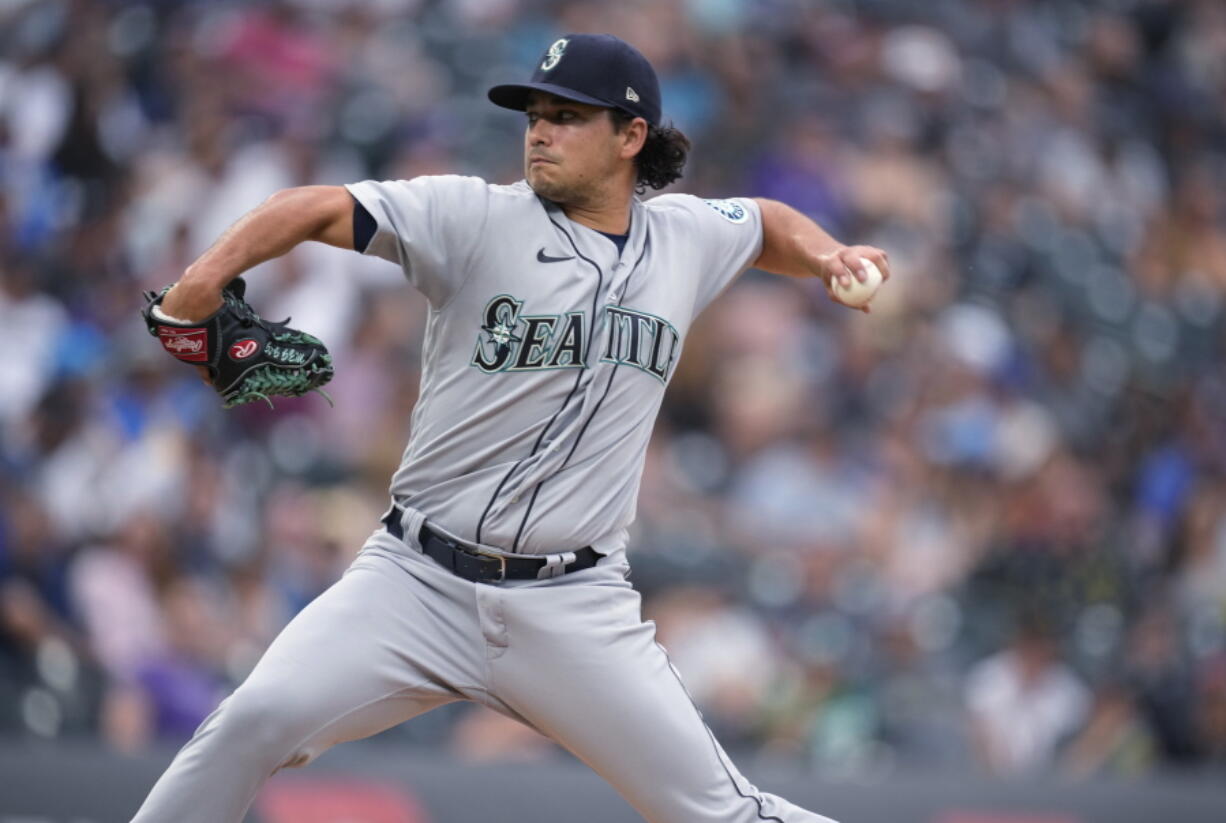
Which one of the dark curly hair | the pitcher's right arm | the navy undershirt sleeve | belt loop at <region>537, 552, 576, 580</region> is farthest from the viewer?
the dark curly hair

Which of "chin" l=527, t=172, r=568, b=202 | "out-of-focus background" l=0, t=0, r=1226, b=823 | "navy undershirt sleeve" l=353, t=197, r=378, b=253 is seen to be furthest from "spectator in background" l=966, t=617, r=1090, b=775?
"navy undershirt sleeve" l=353, t=197, r=378, b=253

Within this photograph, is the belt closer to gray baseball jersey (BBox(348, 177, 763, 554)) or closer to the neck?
gray baseball jersey (BBox(348, 177, 763, 554))

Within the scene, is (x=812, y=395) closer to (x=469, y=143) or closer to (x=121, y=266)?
(x=469, y=143)

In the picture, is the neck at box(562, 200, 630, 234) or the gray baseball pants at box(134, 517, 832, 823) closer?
the gray baseball pants at box(134, 517, 832, 823)

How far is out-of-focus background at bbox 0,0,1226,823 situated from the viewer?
21.5 feet

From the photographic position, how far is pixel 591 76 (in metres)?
3.71

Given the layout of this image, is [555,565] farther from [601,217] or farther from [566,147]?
[566,147]

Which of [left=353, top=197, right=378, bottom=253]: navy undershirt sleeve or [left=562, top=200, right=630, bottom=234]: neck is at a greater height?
[left=353, top=197, right=378, bottom=253]: navy undershirt sleeve

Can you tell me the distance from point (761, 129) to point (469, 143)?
5.77ft

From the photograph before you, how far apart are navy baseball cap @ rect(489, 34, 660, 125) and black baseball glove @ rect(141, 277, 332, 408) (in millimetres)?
763

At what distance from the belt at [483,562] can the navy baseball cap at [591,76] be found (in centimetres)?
102

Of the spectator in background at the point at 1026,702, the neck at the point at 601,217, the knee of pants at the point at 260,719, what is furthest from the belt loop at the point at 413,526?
the spectator in background at the point at 1026,702

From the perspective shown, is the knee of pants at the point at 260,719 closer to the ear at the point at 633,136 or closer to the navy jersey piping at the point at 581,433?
Answer: the navy jersey piping at the point at 581,433

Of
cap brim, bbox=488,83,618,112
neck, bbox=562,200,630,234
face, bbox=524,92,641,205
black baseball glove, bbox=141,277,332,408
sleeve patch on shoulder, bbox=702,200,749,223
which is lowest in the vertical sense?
black baseball glove, bbox=141,277,332,408
